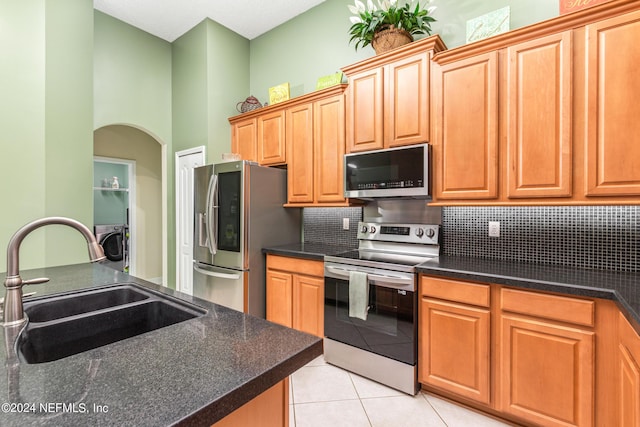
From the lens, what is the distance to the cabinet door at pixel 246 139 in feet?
11.5

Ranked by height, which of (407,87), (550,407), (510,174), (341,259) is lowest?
(550,407)

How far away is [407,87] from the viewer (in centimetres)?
236

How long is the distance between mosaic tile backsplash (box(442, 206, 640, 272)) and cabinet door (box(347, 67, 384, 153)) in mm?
858

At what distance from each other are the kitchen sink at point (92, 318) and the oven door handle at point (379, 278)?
4.48 feet

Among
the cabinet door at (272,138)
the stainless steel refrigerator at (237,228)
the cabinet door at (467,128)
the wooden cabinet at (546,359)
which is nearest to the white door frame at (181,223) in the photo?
the stainless steel refrigerator at (237,228)

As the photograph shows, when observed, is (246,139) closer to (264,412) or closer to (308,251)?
(308,251)

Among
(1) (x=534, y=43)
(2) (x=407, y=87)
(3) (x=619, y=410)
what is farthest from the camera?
(2) (x=407, y=87)

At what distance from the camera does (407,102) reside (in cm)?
236

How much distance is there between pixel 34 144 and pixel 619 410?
4.18 m

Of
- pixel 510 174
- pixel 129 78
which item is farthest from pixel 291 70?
pixel 510 174

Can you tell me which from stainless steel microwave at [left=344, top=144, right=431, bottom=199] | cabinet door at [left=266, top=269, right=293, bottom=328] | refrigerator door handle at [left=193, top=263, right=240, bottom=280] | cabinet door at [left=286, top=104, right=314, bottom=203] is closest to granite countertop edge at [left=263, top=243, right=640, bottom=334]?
stainless steel microwave at [left=344, top=144, right=431, bottom=199]

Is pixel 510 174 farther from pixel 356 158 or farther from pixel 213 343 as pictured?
pixel 213 343

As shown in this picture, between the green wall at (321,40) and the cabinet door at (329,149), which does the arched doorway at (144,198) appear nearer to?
the green wall at (321,40)

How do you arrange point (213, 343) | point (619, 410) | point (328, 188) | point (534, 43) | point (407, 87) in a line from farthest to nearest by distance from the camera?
point (328, 188), point (407, 87), point (534, 43), point (619, 410), point (213, 343)
